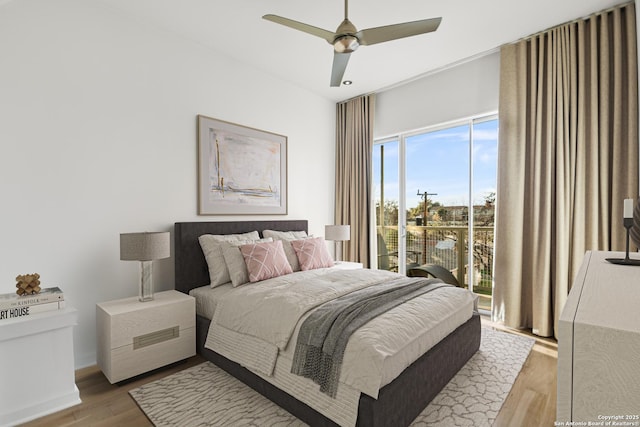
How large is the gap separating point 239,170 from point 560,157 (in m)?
3.25

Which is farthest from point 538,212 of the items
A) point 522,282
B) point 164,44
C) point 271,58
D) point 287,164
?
point 164,44

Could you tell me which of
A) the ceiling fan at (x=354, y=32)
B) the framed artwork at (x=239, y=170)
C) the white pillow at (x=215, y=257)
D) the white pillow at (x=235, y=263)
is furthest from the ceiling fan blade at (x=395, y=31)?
the white pillow at (x=215, y=257)

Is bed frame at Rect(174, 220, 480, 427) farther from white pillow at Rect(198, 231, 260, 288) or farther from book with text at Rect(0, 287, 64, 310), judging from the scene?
book with text at Rect(0, 287, 64, 310)

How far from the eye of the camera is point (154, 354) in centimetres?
235

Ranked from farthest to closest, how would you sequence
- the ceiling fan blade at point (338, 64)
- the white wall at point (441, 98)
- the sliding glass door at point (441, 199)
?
the sliding glass door at point (441, 199) → the white wall at point (441, 98) → the ceiling fan blade at point (338, 64)

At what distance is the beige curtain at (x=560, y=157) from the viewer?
2.67 m

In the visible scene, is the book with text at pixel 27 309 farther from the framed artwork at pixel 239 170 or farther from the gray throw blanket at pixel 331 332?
the gray throw blanket at pixel 331 332

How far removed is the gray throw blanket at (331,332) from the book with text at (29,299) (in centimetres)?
163

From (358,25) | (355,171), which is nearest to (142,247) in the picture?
(358,25)

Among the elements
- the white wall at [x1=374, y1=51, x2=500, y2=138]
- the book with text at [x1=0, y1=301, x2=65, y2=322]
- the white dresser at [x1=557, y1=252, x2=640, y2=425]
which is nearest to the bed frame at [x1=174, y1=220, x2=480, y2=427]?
the book with text at [x1=0, y1=301, x2=65, y2=322]

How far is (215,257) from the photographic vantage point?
2965 millimetres

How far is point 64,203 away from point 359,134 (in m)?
3.58

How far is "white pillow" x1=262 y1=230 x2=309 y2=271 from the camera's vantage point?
3.38 m

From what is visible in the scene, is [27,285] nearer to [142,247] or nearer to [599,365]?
[142,247]
